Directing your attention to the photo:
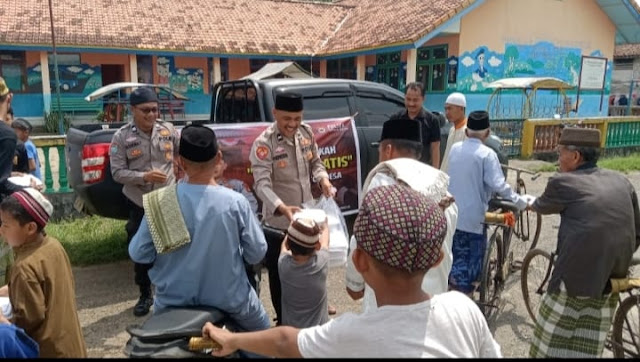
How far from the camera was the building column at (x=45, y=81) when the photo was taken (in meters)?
17.0

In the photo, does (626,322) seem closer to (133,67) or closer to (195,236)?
(195,236)

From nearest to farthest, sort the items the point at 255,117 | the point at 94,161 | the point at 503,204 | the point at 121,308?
the point at 503,204, the point at 121,308, the point at 94,161, the point at 255,117

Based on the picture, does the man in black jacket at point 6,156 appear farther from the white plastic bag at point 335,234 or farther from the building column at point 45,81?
the building column at point 45,81

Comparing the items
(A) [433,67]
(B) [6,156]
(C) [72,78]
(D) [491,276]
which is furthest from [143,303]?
(C) [72,78]

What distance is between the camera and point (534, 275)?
441 centimetres

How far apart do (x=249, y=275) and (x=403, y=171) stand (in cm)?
103

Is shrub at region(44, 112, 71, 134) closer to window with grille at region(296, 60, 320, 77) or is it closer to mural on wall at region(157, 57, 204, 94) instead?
mural on wall at region(157, 57, 204, 94)

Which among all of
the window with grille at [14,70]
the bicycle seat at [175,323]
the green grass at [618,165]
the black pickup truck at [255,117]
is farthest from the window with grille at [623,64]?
the bicycle seat at [175,323]

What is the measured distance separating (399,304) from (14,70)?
20.1 m

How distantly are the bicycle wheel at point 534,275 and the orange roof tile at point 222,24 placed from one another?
11688mm

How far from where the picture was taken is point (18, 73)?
17688 millimetres

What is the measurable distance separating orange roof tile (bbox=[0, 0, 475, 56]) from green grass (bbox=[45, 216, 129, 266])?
451 inches

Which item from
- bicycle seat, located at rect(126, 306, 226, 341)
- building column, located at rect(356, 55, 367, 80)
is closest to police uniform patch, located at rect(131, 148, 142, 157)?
bicycle seat, located at rect(126, 306, 226, 341)

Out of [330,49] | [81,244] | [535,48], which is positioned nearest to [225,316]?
[81,244]
